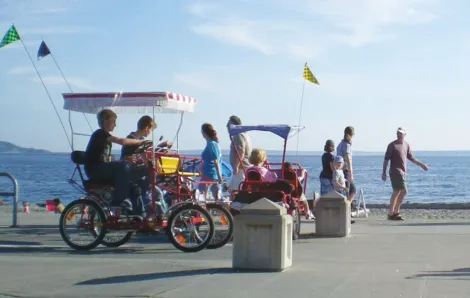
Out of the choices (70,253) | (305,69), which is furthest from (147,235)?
(305,69)

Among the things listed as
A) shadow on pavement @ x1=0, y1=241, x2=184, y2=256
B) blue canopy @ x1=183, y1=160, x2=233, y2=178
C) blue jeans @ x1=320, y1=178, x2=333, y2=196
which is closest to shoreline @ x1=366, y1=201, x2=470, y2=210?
blue jeans @ x1=320, y1=178, x2=333, y2=196

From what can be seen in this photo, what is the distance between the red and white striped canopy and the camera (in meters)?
13.3

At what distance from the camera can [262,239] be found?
33.3 ft

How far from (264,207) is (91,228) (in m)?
3.25

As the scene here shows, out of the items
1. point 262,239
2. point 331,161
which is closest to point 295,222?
point 331,161

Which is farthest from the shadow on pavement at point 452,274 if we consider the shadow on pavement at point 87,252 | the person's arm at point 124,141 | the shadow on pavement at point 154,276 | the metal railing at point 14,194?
the metal railing at point 14,194

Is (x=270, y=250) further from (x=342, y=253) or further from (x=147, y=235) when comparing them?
(x=147, y=235)

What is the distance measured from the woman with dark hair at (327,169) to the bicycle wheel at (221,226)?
205 inches

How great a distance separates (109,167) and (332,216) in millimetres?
3871

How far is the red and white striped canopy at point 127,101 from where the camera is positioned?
1327 cm

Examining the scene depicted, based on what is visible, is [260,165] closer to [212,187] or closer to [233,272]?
[212,187]

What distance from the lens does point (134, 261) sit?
11328mm

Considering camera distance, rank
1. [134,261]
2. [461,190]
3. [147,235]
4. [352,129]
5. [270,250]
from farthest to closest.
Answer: [461,190]
[352,129]
[147,235]
[134,261]
[270,250]

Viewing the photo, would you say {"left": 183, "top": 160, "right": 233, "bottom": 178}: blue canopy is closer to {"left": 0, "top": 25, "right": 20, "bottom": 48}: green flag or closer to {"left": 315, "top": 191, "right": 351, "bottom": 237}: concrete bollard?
{"left": 315, "top": 191, "right": 351, "bottom": 237}: concrete bollard
